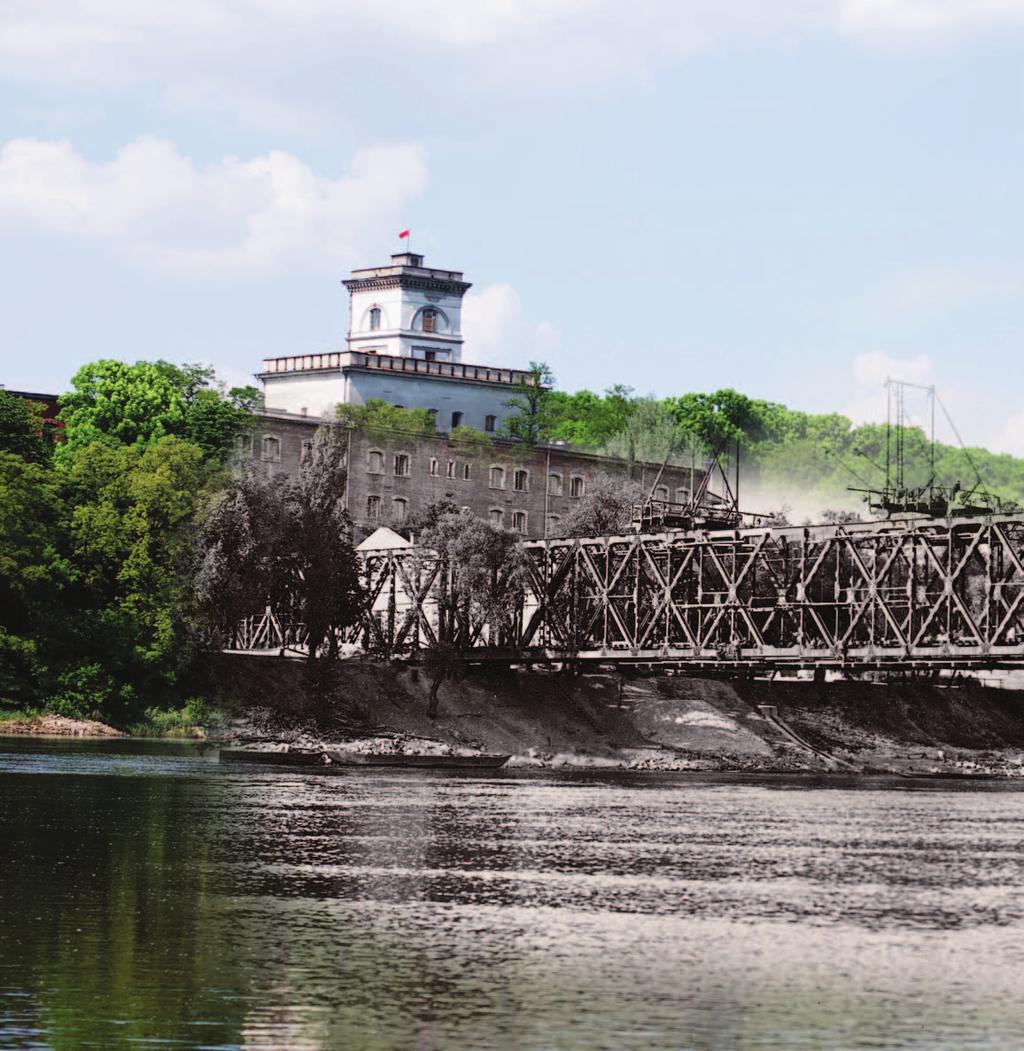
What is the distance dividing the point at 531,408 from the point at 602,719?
236 feet

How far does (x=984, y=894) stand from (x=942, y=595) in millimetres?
53581

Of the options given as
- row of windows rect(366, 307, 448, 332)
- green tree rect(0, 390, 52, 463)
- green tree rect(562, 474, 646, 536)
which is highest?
row of windows rect(366, 307, 448, 332)

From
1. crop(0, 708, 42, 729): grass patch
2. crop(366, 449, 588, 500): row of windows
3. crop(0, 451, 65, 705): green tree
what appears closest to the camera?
crop(0, 451, 65, 705): green tree

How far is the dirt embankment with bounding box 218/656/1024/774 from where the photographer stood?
324 feet

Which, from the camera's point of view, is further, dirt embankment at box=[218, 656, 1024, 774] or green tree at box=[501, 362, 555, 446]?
green tree at box=[501, 362, 555, 446]

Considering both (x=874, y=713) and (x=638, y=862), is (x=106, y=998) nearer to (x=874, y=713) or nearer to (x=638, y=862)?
(x=638, y=862)

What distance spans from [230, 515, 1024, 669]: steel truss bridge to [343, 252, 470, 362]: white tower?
2680 inches

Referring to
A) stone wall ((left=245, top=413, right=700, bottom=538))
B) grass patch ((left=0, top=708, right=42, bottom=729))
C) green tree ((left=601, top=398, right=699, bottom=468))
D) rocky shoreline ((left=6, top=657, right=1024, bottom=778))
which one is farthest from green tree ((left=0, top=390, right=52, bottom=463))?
green tree ((left=601, top=398, right=699, bottom=468))

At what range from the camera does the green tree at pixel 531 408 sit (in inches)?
6816

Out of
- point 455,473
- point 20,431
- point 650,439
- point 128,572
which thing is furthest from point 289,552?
point 650,439

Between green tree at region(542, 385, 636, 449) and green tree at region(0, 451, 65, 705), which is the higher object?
green tree at region(542, 385, 636, 449)

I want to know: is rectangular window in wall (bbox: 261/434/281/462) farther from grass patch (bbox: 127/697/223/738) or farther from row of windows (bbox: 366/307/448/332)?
row of windows (bbox: 366/307/448/332)

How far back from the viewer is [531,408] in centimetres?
17600

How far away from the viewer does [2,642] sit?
104 metres
